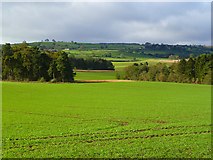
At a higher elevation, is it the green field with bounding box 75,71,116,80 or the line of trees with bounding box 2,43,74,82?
the line of trees with bounding box 2,43,74,82

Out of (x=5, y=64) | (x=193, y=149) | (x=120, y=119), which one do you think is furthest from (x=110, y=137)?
(x=5, y=64)

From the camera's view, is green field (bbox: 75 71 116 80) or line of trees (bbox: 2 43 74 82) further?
green field (bbox: 75 71 116 80)

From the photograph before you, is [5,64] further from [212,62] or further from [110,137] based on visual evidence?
[110,137]

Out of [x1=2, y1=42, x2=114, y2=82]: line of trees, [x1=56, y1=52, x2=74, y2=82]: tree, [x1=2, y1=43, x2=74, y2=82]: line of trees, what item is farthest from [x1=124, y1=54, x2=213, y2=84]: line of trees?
[x1=2, y1=43, x2=74, y2=82]: line of trees

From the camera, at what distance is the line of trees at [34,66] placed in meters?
97.4

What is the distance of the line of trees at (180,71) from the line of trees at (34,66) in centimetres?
2949

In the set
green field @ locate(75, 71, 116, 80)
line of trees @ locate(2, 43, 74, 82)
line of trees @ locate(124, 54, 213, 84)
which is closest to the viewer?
line of trees @ locate(2, 43, 74, 82)

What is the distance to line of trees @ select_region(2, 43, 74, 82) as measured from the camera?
320ft

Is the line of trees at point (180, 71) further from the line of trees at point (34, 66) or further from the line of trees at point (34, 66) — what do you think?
the line of trees at point (34, 66)

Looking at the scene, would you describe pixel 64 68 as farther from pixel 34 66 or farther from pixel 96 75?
pixel 96 75

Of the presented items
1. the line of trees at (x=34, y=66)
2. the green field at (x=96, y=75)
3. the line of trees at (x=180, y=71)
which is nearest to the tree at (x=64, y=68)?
the line of trees at (x=34, y=66)

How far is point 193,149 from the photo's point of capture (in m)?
17.8

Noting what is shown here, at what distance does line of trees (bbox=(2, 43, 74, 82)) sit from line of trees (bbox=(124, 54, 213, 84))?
29.5 metres

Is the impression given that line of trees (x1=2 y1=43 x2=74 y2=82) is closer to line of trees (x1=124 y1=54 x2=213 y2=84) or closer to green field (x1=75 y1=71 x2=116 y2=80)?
green field (x1=75 y1=71 x2=116 y2=80)
